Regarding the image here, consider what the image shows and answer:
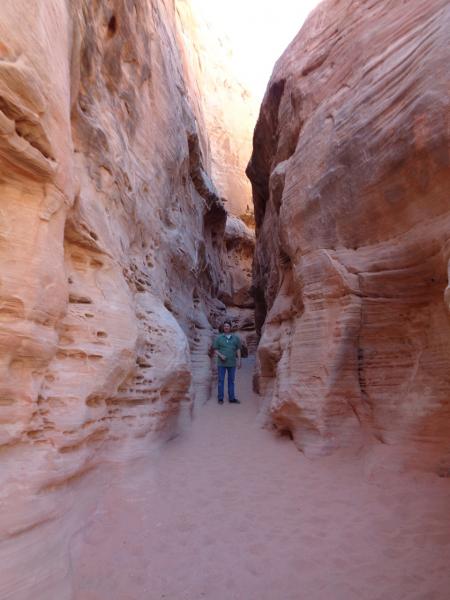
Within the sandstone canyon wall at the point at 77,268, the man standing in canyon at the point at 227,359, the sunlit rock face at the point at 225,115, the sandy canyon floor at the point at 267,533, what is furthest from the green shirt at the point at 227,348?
the sunlit rock face at the point at 225,115

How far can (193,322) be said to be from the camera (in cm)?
989

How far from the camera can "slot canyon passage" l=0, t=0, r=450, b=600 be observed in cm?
316

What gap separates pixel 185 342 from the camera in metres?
6.68

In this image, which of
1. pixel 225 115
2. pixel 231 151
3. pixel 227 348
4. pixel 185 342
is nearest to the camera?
pixel 185 342

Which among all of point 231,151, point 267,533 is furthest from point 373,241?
point 231,151

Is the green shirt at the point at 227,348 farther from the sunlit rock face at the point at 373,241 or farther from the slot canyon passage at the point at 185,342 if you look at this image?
the sunlit rock face at the point at 373,241

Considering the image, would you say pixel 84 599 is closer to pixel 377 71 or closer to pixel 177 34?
pixel 377 71

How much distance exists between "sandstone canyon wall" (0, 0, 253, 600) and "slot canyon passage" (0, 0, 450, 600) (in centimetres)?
2

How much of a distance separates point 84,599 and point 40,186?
12.0ft

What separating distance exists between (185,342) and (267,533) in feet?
11.8

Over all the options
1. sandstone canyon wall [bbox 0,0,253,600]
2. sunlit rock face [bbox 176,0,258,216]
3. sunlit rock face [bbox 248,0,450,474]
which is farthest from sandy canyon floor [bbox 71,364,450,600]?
Answer: sunlit rock face [bbox 176,0,258,216]

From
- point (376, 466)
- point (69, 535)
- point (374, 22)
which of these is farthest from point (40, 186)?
point (374, 22)

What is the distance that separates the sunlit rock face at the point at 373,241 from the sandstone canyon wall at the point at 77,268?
2.41 m

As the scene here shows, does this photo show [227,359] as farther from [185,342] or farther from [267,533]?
[267,533]
